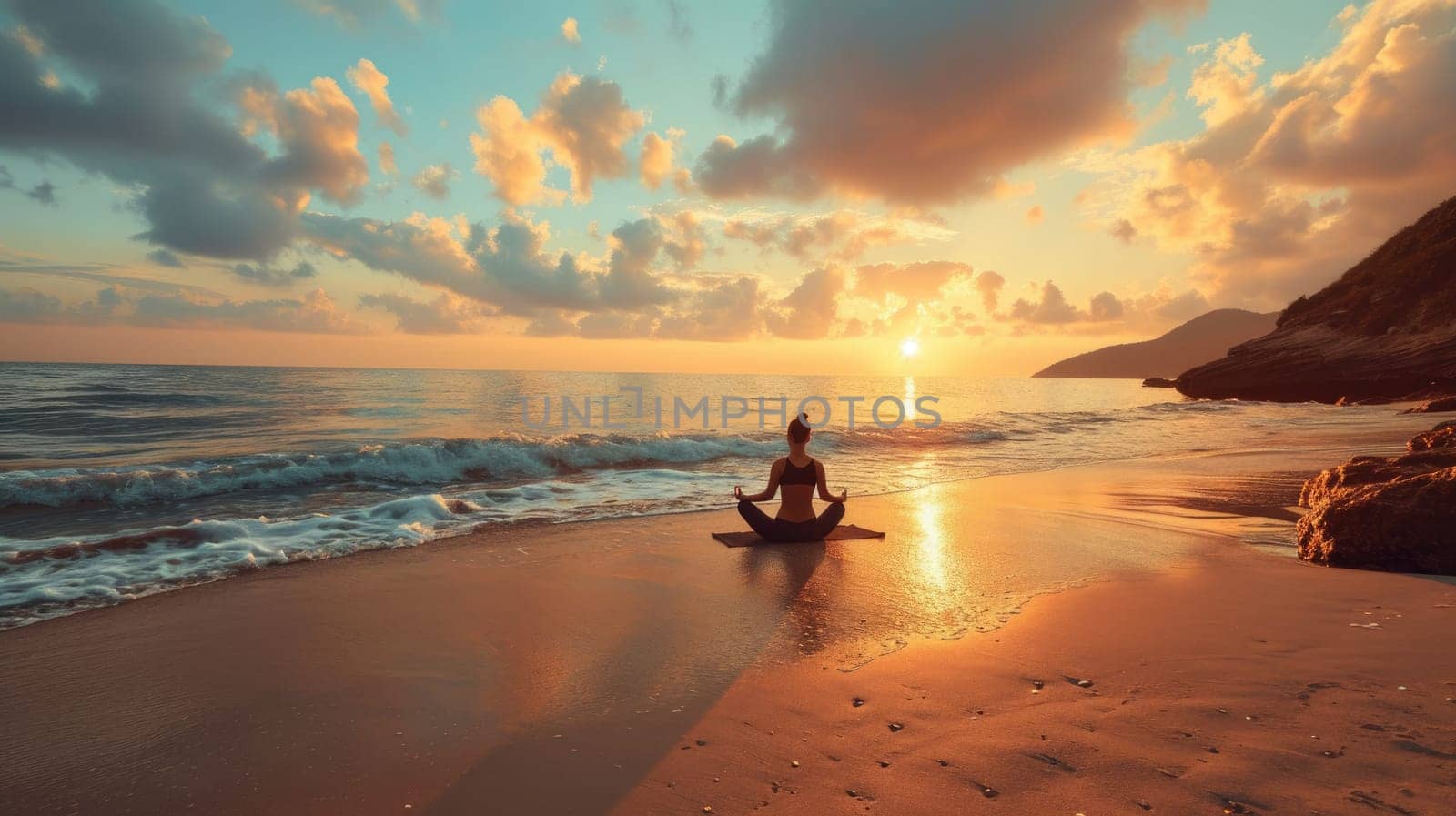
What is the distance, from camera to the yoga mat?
8.12m

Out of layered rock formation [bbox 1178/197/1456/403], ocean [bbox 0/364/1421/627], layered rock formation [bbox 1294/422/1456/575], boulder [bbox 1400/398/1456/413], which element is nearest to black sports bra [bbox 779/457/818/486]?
ocean [bbox 0/364/1421/627]

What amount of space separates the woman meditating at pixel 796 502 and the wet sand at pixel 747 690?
1.17 meters

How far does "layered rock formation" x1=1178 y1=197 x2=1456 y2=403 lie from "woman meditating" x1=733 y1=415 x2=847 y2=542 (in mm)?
47694

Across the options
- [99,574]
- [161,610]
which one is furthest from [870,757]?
[99,574]

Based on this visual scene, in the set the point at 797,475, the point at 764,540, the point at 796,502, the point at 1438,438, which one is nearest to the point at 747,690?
the point at 764,540

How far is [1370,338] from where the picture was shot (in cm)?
4603

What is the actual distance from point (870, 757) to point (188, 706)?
3728 mm

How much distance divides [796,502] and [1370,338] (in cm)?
5725

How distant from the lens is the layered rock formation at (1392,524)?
596 cm

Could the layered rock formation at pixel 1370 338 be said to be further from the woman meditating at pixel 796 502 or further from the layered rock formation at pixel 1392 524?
the woman meditating at pixel 796 502

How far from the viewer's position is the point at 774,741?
3264 millimetres

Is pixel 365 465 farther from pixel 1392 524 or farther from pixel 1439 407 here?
pixel 1439 407

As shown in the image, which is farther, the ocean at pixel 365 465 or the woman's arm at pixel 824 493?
the woman's arm at pixel 824 493

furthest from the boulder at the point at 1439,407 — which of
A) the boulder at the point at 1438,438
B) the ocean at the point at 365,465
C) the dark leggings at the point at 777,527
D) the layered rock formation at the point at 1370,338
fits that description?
the dark leggings at the point at 777,527
